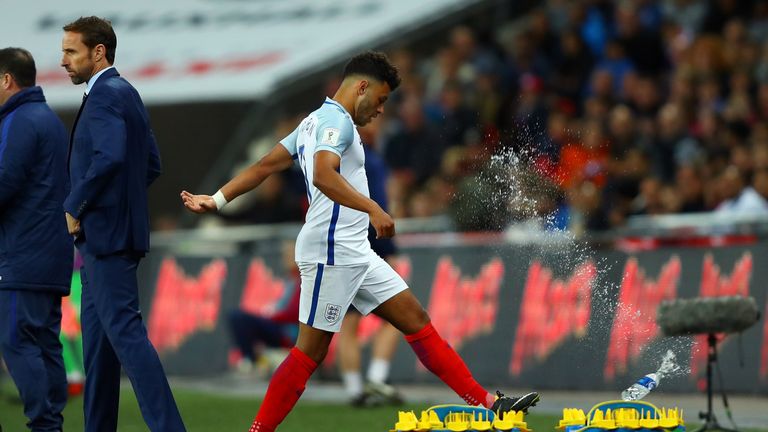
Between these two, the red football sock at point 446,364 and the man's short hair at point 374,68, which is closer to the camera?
the man's short hair at point 374,68

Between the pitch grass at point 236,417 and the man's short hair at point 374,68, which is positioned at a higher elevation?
the man's short hair at point 374,68

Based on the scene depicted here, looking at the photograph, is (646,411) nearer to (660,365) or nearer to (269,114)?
(660,365)

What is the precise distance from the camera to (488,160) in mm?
9250

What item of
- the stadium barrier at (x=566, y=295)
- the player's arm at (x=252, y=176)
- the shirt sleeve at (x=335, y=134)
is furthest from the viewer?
the stadium barrier at (x=566, y=295)

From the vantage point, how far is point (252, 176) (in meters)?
8.41

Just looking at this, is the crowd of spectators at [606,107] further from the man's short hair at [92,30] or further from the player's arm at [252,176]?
the man's short hair at [92,30]

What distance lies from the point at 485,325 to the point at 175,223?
7633 mm

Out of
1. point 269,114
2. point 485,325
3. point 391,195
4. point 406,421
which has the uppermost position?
point 269,114

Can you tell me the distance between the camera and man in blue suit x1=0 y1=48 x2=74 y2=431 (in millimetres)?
8531

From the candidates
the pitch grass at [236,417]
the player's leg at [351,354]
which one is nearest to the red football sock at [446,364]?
the pitch grass at [236,417]

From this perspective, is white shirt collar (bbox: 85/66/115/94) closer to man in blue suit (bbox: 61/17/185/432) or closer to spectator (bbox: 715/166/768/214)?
man in blue suit (bbox: 61/17/185/432)

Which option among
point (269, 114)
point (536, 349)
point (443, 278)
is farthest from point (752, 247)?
point (269, 114)

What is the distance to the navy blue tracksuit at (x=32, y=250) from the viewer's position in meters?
8.53

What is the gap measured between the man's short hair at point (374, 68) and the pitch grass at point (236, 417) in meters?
3.02
